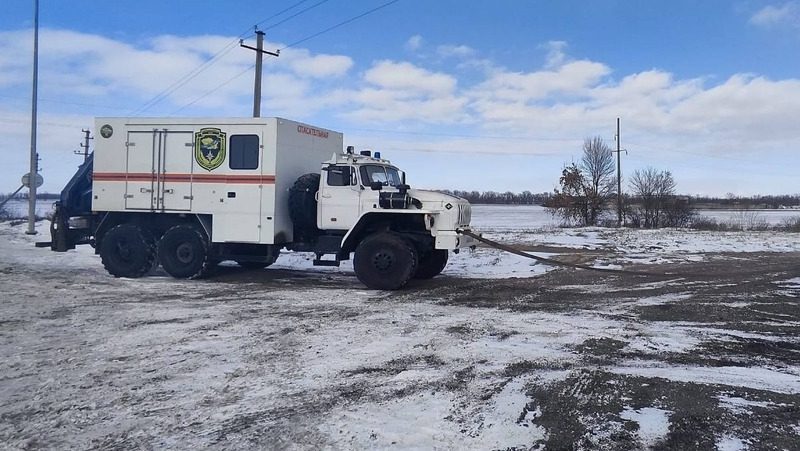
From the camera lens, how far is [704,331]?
8070mm

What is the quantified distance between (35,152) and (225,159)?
17.9 meters

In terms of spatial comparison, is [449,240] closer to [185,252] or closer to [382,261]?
[382,261]

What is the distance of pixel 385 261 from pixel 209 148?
4.60 m

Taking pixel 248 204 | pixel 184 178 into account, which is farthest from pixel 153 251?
pixel 248 204

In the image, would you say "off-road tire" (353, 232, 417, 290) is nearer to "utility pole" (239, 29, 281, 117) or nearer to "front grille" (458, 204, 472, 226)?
"front grille" (458, 204, 472, 226)

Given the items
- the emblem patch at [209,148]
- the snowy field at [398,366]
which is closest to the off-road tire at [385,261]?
the snowy field at [398,366]

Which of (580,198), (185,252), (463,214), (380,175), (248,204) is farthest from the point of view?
(580,198)

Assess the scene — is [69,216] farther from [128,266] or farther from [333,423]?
[333,423]

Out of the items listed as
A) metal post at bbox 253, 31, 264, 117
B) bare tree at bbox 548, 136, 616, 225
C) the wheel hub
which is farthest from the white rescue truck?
bare tree at bbox 548, 136, 616, 225

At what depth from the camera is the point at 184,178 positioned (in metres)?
12.9

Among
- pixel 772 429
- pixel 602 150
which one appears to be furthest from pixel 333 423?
pixel 602 150

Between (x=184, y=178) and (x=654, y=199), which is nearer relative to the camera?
(x=184, y=178)

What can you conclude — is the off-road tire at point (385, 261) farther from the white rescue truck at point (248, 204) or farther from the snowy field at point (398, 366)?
the snowy field at point (398, 366)

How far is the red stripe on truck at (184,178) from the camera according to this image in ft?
41.0
